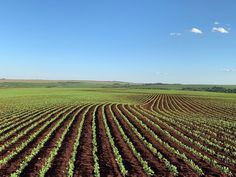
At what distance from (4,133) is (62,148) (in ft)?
23.3

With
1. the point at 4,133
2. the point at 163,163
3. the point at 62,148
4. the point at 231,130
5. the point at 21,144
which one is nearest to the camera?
the point at 163,163

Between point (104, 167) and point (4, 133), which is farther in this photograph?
point (4, 133)

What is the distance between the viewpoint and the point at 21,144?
54.1 ft

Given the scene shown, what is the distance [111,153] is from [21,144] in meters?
5.58

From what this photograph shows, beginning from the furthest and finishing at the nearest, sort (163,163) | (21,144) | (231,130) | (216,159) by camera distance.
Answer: (231,130) → (21,144) → (216,159) → (163,163)

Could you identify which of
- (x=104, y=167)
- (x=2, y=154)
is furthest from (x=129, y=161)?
(x=2, y=154)

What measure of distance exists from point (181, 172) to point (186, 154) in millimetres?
3014

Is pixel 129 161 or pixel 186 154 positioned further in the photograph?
pixel 186 154

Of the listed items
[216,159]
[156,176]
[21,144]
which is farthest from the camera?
[21,144]

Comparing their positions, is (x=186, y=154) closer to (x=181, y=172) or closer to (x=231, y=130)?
(x=181, y=172)


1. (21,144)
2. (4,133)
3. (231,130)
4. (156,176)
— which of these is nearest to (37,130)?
(4,133)

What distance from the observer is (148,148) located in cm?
1586

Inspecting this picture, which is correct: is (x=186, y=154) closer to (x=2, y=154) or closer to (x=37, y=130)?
(x=2, y=154)

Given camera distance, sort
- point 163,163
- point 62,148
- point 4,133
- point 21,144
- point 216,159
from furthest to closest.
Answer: point 4,133, point 21,144, point 62,148, point 216,159, point 163,163
